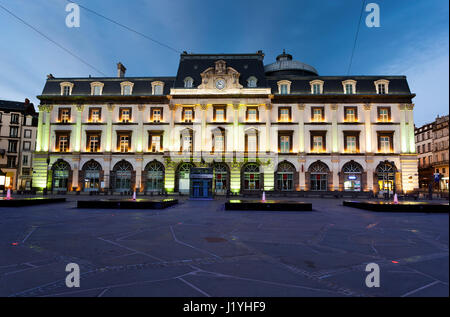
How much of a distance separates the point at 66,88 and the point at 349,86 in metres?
42.7

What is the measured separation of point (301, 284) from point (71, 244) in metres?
5.88

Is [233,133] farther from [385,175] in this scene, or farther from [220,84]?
[385,175]

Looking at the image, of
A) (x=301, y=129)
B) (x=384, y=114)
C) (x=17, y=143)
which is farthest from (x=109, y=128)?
(x=384, y=114)

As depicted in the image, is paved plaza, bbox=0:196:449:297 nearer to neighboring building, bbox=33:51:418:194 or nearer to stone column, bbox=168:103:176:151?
neighboring building, bbox=33:51:418:194

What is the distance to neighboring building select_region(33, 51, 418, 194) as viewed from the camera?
37.2 m

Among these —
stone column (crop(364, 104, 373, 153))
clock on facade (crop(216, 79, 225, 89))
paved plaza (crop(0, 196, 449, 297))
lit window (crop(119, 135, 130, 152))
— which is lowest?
paved plaza (crop(0, 196, 449, 297))

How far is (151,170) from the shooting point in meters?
38.8

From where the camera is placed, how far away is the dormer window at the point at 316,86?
38938mm

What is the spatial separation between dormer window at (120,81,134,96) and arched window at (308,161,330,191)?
29195mm

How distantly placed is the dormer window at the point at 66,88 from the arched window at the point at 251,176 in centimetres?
2939

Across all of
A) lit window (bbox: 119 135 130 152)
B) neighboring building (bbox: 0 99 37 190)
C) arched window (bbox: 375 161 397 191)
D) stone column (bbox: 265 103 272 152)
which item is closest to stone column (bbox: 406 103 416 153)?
arched window (bbox: 375 161 397 191)

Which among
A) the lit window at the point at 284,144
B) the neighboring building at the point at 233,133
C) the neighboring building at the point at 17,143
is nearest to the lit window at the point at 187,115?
the neighboring building at the point at 233,133

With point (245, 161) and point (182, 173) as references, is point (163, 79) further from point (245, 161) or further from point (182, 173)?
point (245, 161)
